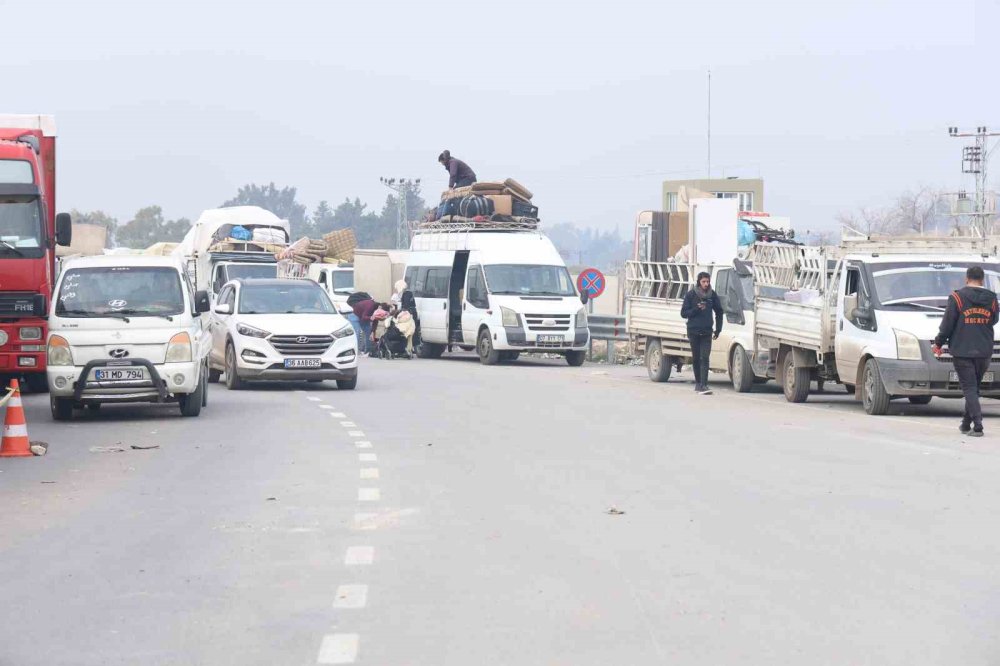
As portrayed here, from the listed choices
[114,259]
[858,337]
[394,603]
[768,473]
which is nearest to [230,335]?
[114,259]

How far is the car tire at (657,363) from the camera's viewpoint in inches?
1072

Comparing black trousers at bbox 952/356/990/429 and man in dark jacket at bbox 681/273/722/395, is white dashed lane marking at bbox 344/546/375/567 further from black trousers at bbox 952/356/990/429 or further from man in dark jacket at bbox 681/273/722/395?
man in dark jacket at bbox 681/273/722/395

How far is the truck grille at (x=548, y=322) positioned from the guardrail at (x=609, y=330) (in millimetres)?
3101

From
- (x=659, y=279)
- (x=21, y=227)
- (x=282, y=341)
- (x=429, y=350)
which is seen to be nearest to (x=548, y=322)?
(x=659, y=279)

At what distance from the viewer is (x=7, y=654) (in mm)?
6520

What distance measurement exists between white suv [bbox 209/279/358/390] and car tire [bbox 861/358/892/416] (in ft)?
26.8

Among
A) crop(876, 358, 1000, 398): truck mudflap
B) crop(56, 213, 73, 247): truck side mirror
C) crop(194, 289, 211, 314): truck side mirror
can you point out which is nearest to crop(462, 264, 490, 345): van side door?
crop(56, 213, 73, 247): truck side mirror

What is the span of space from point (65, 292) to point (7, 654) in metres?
12.9

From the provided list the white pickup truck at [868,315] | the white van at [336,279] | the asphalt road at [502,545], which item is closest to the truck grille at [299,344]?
the asphalt road at [502,545]

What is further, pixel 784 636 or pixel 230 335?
pixel 230 335

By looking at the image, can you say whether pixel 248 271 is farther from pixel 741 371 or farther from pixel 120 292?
pixel 120 292

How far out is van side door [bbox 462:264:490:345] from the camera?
3325cm

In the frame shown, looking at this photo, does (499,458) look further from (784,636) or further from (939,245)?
(939,245)

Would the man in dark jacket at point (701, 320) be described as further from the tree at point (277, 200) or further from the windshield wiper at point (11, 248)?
the tree at point (277, 200)
